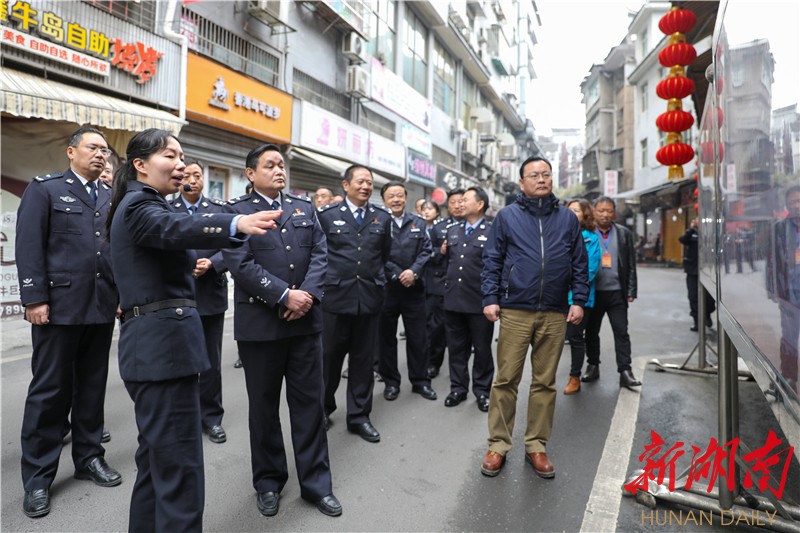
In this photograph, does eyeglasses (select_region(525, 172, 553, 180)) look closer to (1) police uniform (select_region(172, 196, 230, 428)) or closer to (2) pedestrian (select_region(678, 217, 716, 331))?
(1) police uniform (select_region(172, 196, 230, 428))

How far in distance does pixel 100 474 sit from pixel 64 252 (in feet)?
4.12

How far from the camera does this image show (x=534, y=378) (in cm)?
319

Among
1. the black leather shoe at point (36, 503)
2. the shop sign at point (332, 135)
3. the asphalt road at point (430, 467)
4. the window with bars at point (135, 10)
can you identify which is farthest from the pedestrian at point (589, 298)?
the shop sign at point (332, 135)

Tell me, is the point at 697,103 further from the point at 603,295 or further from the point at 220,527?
the point at 220,527

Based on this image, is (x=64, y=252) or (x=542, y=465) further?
(x=542, y=465)

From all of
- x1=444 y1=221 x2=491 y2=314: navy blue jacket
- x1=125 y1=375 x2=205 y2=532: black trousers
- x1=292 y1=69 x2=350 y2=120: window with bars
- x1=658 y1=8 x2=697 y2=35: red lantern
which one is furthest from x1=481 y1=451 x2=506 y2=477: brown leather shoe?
x1=292 y1=69 x2=350 y2=120: window with bars

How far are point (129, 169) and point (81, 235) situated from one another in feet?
3.66

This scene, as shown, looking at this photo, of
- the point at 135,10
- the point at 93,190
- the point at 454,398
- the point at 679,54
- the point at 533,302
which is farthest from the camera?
the point at 135,10

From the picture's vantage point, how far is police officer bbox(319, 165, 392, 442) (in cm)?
361

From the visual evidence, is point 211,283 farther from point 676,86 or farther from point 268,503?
point 676,86

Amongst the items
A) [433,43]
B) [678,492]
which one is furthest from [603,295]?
[433,43]

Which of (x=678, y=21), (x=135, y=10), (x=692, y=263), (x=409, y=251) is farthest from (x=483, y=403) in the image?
(x=135, y=10)

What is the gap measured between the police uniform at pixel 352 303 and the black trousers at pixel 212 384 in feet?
2.56

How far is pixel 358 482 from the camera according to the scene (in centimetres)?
288
